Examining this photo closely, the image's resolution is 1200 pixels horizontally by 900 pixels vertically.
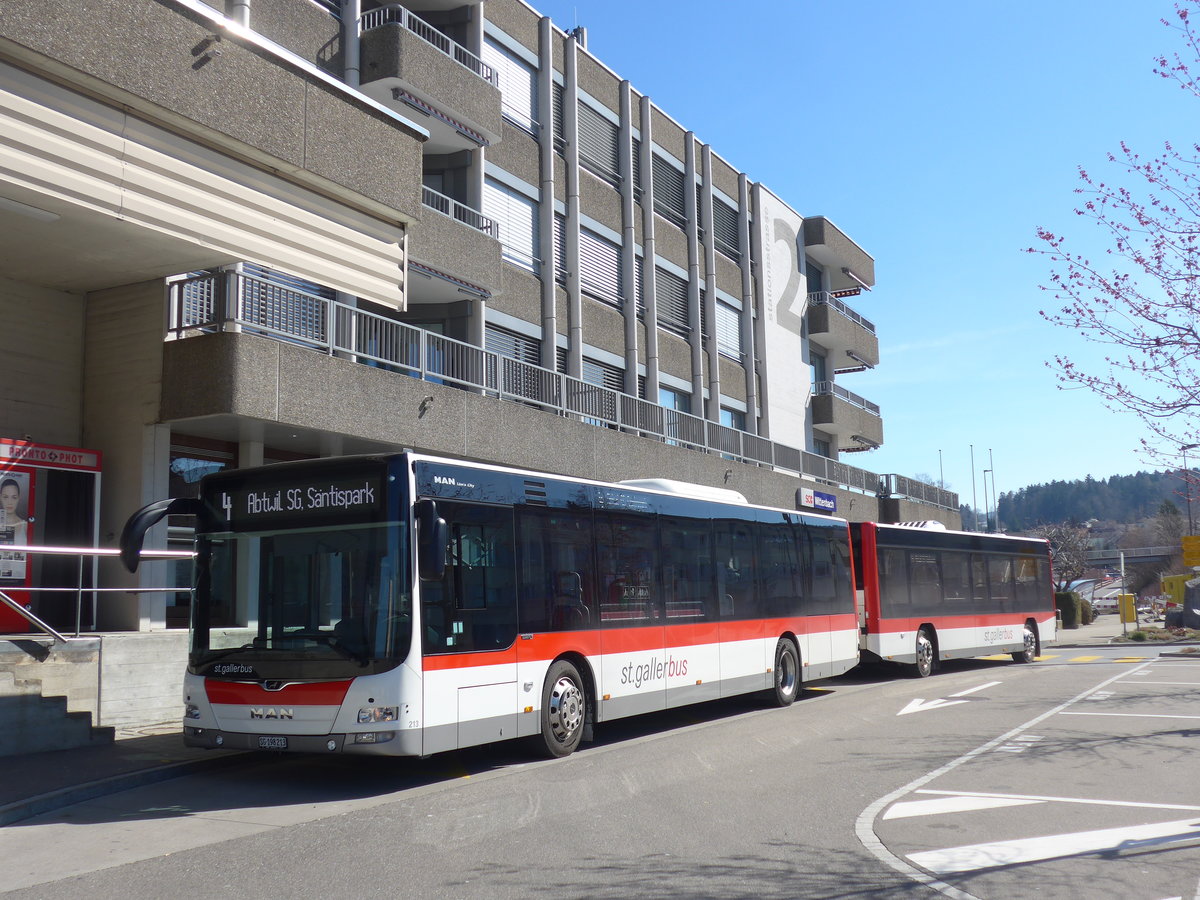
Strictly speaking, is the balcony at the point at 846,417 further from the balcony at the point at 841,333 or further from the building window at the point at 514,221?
the building window at the point at 514,221

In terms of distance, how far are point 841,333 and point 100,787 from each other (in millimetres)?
35287

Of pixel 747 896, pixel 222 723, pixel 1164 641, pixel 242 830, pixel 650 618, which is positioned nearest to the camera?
pixel 747 896

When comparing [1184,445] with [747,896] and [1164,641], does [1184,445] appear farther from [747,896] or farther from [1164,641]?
[1164,641]

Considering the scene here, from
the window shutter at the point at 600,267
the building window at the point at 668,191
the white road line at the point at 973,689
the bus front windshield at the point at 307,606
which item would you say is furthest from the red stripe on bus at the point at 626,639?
the building window at the point at 668,191

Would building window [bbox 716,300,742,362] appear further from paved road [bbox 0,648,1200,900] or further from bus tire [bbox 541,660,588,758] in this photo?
bus tire [bbox 541,660,588,758]

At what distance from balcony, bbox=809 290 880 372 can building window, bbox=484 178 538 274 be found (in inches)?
693

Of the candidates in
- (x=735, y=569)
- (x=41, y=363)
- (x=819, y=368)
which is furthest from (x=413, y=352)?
(x=819, y=368)

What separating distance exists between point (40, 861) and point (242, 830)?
1.30 metres

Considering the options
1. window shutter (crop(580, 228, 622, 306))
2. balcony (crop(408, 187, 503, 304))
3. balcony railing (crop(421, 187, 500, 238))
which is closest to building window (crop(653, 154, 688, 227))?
window shutter (crop(580, 228, 622, 306))

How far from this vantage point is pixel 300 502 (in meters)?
10.0

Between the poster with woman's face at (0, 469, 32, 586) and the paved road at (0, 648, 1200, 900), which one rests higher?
the poster with woman's face at (0, 469, 32, 586)

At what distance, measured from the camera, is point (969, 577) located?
23.9 m

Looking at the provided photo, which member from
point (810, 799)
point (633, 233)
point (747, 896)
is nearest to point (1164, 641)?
point (633, 233)

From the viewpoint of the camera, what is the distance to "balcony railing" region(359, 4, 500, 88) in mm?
19984
